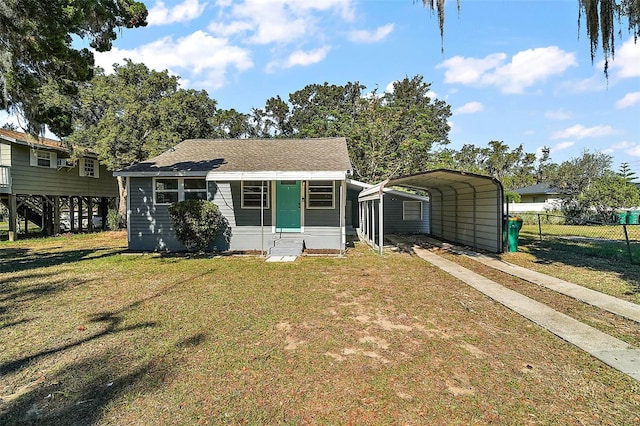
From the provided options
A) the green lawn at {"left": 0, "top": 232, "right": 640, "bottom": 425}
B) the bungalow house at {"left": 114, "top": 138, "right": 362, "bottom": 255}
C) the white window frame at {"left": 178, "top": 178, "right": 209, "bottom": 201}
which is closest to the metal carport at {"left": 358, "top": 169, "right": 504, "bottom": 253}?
the bungalow house at {"left": 114, "top": 138, "right": 362, "bottom": 255}

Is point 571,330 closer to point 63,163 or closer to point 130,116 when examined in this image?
point 130,116

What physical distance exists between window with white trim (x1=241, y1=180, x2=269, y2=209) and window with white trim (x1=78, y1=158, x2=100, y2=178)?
13.1 meters

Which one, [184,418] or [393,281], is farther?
[393,281]

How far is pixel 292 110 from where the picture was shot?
42.8 metres

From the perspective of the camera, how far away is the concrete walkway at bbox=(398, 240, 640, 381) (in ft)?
11.3

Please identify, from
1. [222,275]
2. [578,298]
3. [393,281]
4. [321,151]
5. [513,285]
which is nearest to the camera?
[578,298]

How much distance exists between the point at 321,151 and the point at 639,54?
948cm

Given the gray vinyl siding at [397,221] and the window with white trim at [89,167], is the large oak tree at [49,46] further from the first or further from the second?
the gray vinyl siding at [397,221]

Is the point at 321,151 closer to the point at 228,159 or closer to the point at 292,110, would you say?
the point at 228,159

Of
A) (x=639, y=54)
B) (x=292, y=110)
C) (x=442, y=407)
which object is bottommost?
(x=442, y=407)

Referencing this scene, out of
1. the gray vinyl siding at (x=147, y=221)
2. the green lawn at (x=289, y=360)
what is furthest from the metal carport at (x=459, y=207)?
the gray vinyl siding at (x=147, y=221)

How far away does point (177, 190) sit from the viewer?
11.7 meters

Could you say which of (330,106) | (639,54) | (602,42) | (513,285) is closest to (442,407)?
(513,285)

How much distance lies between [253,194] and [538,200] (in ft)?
114
